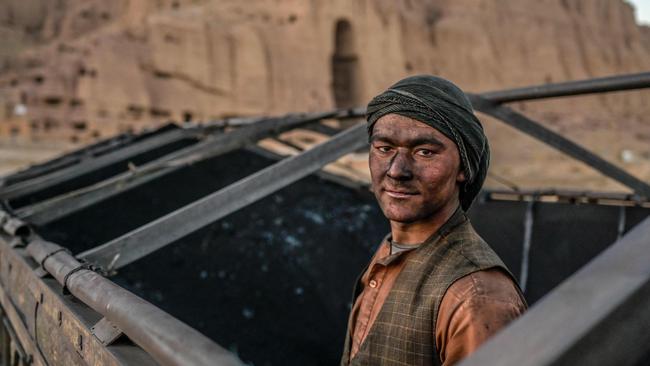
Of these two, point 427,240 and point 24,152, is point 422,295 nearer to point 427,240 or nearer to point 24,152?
point 427,240

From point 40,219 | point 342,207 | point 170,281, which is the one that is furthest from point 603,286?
point 342,207

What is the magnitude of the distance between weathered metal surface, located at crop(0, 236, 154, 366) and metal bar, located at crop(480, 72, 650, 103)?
183 cm

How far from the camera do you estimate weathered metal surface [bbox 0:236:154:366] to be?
3.46 feet

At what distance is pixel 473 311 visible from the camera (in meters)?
0.79

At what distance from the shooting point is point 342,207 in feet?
11.7

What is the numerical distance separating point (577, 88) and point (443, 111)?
1.41 metres

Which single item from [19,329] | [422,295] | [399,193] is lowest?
[19,329]

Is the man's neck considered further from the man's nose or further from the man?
the man's nose

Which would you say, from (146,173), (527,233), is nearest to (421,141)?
(146,173)

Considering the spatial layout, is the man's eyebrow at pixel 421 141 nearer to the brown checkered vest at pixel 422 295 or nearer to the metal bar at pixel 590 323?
the brown checkered vest at pixel 422 295

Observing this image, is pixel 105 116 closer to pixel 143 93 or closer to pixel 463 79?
pixel 143 93

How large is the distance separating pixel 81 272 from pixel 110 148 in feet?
9.94

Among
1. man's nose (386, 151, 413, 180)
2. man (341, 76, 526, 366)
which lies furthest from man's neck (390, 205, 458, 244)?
man's nose (386, 151, 413, 180)

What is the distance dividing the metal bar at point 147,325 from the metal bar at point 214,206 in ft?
0.48
